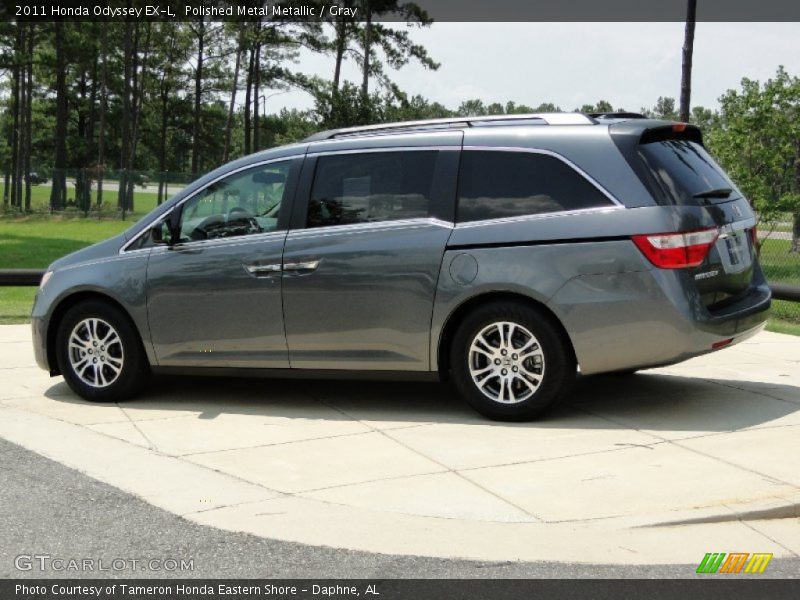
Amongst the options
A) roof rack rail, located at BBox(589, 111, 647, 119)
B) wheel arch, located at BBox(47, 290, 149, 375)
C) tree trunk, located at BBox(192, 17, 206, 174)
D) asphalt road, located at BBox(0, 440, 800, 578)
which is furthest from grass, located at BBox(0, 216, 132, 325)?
tree trunk, located at BBox(192, 17, 206, 174)

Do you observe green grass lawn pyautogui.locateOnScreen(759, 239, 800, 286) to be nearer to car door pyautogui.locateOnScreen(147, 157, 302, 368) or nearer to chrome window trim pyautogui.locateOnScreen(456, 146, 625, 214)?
chrome window trim pyautogui.locateOnScreen(456, 146, 625, 214)

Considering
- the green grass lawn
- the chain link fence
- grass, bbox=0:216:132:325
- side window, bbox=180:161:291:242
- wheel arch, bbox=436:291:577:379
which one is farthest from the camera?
the green grass lawn

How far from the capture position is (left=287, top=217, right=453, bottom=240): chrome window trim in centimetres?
738

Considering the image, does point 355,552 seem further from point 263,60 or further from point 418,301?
point 263,60

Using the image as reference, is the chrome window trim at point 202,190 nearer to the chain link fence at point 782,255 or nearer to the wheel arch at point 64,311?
the wheel arch at point 64,311

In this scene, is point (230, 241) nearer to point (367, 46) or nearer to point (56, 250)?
point (56, 250)

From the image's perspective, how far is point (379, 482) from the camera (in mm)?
5953

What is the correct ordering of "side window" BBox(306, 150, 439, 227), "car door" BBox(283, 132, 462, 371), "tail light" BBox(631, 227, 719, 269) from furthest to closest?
"side window" BBox(306, 150, 439, 227), "car door" BBox(283, 132, 462, 371), "tail light" BBox(631, 227, 719, 269)

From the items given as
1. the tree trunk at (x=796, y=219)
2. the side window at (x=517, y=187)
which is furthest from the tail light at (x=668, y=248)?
the tree trunk at (x=796, y=219)

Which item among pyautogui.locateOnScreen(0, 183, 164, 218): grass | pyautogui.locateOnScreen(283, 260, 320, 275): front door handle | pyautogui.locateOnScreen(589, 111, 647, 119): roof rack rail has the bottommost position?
pyautogui.locateOnScreen(0, 183, 164, 218): grass

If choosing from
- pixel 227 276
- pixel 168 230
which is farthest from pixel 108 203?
pixel 227 276

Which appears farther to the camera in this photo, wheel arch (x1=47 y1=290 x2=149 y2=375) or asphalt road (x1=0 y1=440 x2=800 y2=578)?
wheel arch (x1=47 y1=290 x2=149 y2=375)

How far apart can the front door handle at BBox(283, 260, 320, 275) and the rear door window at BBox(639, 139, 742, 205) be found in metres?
2.29

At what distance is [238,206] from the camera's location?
8.00 metres
